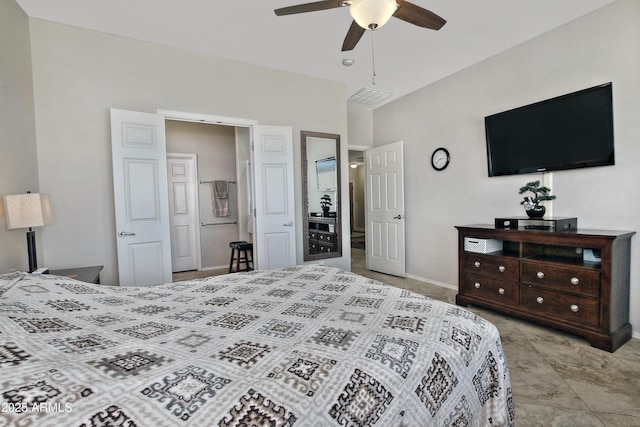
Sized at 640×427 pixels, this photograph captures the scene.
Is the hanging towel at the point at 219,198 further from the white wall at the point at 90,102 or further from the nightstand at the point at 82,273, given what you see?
the nightstand at the point at 82,273

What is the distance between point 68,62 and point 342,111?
305 centimetres

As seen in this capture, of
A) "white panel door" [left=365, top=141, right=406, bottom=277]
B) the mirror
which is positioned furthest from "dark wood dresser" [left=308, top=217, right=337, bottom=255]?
"white panel door" [left=365, top=141, right=406, bottom=277]

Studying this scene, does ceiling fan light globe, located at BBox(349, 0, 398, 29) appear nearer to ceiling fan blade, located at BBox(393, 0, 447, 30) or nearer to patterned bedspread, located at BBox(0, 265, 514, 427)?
ceiling fan blade, located at BBox(393, 0, 447, 30)

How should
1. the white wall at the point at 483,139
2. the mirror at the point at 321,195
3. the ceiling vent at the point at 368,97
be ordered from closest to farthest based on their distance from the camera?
the white wall at the point at 483,139 < the mirror at the point at 321,195 < the ceiling vent at the point at 368,97

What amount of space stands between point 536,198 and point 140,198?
3933 millimetres

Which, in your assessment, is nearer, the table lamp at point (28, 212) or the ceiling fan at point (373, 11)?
the ceiling fan at point (373, 11)

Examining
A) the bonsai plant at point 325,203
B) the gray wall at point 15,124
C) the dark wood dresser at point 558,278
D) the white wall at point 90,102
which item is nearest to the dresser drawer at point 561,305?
the dark wood dresser at point 558,278

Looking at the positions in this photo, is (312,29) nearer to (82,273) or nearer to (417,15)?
(417,15)

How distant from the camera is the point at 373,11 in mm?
1658

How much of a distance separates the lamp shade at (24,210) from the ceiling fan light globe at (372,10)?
2.54m

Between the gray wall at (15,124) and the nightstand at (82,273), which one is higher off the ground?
the gray wall at (15,124)

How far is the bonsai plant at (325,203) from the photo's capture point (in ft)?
13.3

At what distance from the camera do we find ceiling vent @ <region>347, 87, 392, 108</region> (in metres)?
4.38

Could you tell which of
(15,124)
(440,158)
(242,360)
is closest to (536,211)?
(440,158)
